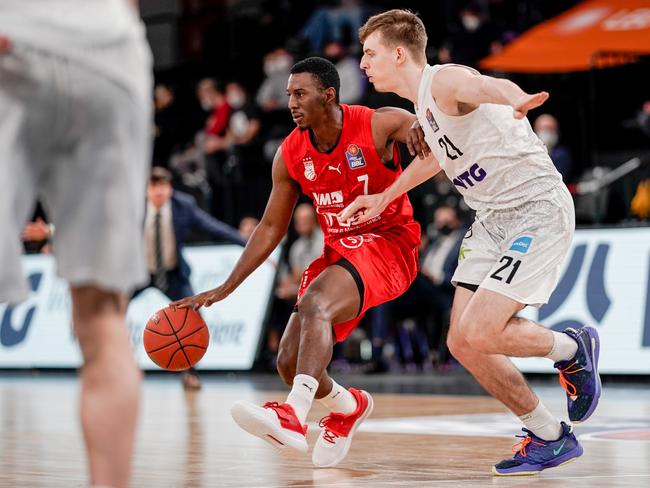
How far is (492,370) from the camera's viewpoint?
525cm

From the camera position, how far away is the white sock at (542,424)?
520 cm

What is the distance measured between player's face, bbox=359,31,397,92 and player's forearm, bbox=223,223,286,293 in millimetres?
893

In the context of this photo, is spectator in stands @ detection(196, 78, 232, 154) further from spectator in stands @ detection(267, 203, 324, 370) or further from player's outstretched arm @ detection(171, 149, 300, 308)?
player's outstretched arm @ detection(171, 149, 300, 308)

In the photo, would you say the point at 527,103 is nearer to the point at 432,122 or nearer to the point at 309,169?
the point at 432,122

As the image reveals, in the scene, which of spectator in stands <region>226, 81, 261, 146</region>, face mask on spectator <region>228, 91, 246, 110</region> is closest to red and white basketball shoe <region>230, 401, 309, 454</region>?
spectator in stands <region>226, 81, 261, 146</region>

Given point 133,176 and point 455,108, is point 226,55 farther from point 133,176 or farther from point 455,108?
point 133,176

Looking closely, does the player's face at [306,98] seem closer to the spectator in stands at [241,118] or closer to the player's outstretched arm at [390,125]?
the player's outstretched arm at [390,125]

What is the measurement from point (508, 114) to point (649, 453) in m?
1.73

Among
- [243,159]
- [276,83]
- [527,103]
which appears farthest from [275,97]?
[527,103]

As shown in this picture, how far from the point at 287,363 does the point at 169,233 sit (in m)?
6.36

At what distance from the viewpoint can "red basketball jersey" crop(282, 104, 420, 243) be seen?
587cm

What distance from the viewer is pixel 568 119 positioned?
46.4ft

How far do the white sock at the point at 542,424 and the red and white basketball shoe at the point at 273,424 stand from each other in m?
0.99

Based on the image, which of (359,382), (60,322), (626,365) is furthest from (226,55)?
(626,365)
